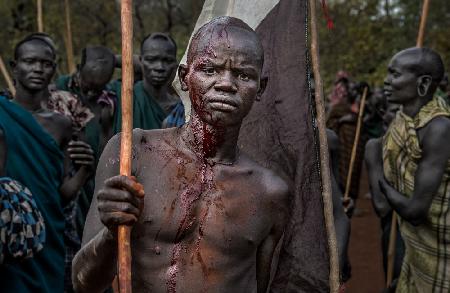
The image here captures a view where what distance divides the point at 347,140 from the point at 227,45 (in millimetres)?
6862

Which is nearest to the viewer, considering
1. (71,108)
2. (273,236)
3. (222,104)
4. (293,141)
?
(222,104)

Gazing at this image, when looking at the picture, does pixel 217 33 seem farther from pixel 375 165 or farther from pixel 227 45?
pixel 375 165

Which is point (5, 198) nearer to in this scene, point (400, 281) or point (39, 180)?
point (39, 180)

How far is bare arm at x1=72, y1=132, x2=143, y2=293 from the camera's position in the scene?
164 cm

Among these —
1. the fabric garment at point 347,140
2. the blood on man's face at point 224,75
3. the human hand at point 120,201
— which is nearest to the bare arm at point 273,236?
the blood on man's face at point 224,75

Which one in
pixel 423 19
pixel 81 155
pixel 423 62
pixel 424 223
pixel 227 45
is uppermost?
pixel 423 19

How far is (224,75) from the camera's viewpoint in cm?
195

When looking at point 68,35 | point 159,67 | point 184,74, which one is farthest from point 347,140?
point 184,74

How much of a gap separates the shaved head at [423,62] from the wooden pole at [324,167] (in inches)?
57.7

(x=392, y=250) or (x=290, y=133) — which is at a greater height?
(x=290, y=133)

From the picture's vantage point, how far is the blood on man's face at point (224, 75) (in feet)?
6.35

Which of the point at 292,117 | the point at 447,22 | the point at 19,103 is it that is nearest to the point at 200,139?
the point at 292,117

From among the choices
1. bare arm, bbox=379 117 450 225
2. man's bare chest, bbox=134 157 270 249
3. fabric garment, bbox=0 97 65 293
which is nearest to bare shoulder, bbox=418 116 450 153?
bare arm, bbox=379 117 450 225

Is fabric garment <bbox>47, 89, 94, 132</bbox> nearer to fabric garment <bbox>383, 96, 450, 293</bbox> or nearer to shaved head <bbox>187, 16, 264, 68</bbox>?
fabric garment <bbox>383, 96, 450, 293</bbox>
